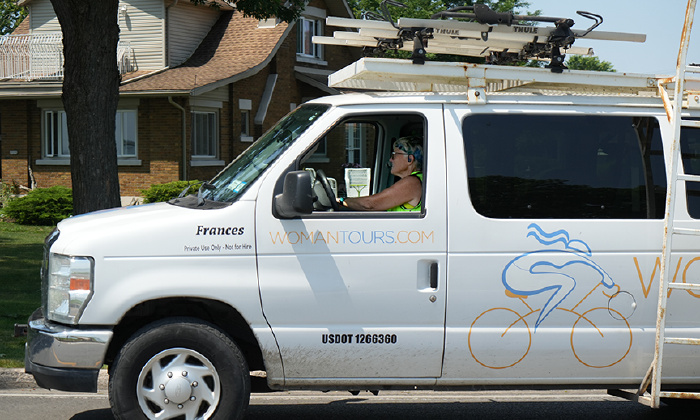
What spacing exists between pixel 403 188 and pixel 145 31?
73.3 feet

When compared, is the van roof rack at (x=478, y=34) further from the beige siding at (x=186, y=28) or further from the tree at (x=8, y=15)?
the tree at (x=8, y=15)

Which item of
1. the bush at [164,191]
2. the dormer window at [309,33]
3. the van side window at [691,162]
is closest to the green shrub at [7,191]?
the bush at [164,191]

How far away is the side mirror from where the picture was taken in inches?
191

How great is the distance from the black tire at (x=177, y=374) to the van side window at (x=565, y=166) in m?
1.80

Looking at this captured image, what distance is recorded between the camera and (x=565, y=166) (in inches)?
208

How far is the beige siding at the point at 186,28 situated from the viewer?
26.1 meters

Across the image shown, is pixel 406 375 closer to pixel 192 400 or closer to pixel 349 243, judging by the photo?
pixel 349 243

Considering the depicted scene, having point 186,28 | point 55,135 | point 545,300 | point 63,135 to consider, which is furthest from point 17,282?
point 186,28

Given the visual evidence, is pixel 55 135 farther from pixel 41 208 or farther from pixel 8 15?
pixel 8 15

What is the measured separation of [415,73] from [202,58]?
22.4 meters

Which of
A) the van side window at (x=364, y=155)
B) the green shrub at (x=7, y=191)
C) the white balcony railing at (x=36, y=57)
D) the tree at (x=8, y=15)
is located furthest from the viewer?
the tree at (x=8, y=15)

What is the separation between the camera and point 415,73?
5.22 m

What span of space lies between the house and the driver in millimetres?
18228

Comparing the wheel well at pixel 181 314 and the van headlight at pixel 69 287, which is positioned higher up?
the van headlight at pixel 69 287
